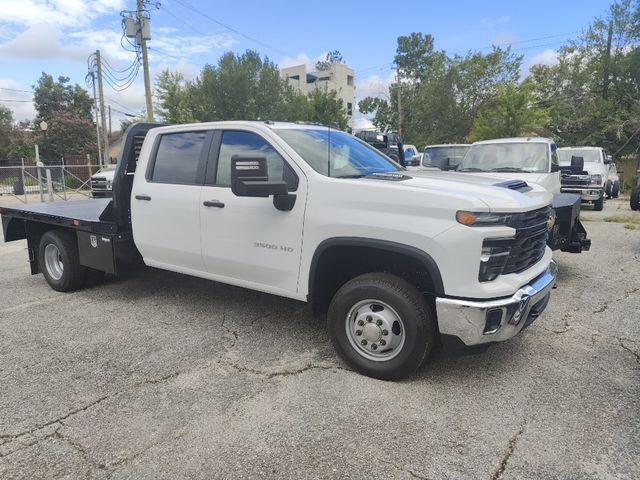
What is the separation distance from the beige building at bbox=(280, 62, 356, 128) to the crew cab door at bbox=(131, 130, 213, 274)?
220 feet

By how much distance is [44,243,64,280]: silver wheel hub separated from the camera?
6020mm

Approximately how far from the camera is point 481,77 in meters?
29.3

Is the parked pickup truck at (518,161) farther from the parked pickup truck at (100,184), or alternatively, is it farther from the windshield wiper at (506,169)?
the parked pickup truck at (100,184)

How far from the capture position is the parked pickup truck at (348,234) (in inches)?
121

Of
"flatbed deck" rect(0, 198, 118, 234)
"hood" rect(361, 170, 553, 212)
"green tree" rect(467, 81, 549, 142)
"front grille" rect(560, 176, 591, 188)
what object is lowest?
"flatbed deck" rect(0, 198, 118, 234)

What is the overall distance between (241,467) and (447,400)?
58.0 inches

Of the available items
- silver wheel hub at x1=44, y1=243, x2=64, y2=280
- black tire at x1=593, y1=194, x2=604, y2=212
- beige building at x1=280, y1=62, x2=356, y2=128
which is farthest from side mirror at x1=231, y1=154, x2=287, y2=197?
beige building at x1=280, y1=62, x2=356, y2=128

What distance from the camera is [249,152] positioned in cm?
416

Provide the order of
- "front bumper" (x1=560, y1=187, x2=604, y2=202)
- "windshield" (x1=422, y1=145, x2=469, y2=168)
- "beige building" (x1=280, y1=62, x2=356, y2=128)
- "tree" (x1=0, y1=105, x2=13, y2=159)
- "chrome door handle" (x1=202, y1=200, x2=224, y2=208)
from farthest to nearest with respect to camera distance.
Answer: "beige building" (x1=280, y1=62, x2=356, y2=128), "tree" (x1=0, y1=105, x2=13, y2=159), "windshield" (x1=422, y1=145, x2=469, y2=168), "front bumper" (x1=560, y1=187, x2=604, y2=202), "chrome door handle" (x1=202, y1=200, x2=224, y2=208)

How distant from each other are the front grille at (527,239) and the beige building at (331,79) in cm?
6816

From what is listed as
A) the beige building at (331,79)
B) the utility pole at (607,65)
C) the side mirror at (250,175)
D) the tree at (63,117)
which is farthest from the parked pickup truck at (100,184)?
the beige building at (331,79)

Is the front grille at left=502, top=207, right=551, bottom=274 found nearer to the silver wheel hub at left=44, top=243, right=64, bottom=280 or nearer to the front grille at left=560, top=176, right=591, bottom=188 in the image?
the silver wheel hub at left=44, top=243, right=64, bottom=280

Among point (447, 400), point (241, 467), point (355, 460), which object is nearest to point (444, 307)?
point (447, 400)

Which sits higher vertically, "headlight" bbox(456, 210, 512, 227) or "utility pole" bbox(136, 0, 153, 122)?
"utility pole" bbox(136, 0, 153, 122)
